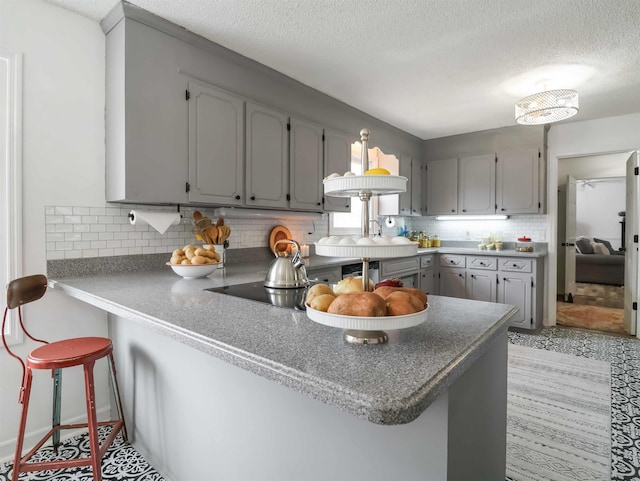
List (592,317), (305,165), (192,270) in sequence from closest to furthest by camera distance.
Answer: (192,270)
(305,165)
(592,317)

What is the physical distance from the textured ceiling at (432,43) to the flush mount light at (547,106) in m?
0.20

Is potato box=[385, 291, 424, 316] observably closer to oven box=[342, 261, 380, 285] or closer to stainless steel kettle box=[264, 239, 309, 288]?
stainless steel kettle box=[264, 239, 309, 288]

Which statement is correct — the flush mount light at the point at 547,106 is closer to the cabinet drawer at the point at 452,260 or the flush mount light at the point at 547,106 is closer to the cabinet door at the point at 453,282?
the cabinet drawer at the point at 452,260

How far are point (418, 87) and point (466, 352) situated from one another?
2.88m

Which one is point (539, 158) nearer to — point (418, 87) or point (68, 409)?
point (418, 87)

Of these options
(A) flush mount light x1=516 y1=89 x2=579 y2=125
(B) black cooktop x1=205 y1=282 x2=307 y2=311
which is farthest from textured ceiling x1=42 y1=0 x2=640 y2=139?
(B) black cooktop x1=205 y1=282 x2=307 y2=311

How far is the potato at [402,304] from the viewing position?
2.80 feet

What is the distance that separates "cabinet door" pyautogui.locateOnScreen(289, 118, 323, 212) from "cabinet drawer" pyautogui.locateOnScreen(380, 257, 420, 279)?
92cm

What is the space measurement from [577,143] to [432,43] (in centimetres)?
296

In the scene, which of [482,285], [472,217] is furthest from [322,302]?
[472,217]

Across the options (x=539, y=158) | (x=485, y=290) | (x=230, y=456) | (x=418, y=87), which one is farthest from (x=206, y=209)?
(x=539, y=158)

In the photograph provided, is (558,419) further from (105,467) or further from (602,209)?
(602,209)

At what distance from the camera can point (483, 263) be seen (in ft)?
14.5

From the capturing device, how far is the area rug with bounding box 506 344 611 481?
6.12 feet
